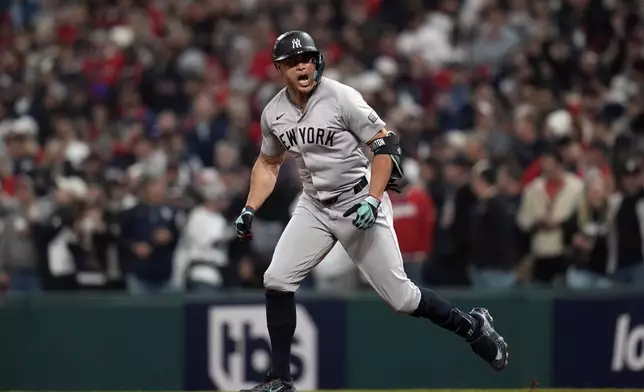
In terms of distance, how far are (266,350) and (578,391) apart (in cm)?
313

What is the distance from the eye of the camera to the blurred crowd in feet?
40.0

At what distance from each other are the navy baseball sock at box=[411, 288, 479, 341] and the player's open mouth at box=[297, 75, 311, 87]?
56.3 inches

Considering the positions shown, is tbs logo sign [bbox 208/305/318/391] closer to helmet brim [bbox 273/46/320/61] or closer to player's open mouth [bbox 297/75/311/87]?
player's open mouth [bbox 297/75/311/87]

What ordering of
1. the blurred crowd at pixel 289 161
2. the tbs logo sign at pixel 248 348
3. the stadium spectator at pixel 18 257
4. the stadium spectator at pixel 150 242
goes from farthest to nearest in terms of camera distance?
the stadium spectator at pixel 18 257 < the stadium spectator at pixel 150 242 < the blurred crowd at pixel 289 161 < the tbs logo sign at pixel 248 348

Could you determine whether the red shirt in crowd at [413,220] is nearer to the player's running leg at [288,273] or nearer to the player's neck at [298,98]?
the player's running leg at [288,273]

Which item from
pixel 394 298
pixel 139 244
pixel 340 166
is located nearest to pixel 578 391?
pixel 394 298

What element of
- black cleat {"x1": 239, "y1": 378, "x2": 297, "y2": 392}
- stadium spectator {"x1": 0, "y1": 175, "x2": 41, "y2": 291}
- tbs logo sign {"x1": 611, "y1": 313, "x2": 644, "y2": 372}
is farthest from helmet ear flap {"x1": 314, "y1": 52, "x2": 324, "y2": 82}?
stadium spectator {"x1": 0, "y1": 175, "x2": 41, "y2": 291}

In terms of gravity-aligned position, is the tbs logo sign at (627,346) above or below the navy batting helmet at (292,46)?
below

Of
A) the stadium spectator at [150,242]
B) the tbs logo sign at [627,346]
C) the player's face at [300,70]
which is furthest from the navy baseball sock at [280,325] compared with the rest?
the stadium spectator at [150,242]

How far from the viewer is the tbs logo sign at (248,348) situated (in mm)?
11469

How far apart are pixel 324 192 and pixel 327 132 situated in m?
0.38

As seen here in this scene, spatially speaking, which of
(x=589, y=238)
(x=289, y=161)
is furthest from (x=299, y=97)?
(x=289, y=161)

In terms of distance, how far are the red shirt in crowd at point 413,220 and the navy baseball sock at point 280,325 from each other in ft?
14.9

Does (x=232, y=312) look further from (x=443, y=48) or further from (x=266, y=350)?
(x=443, y=48)
